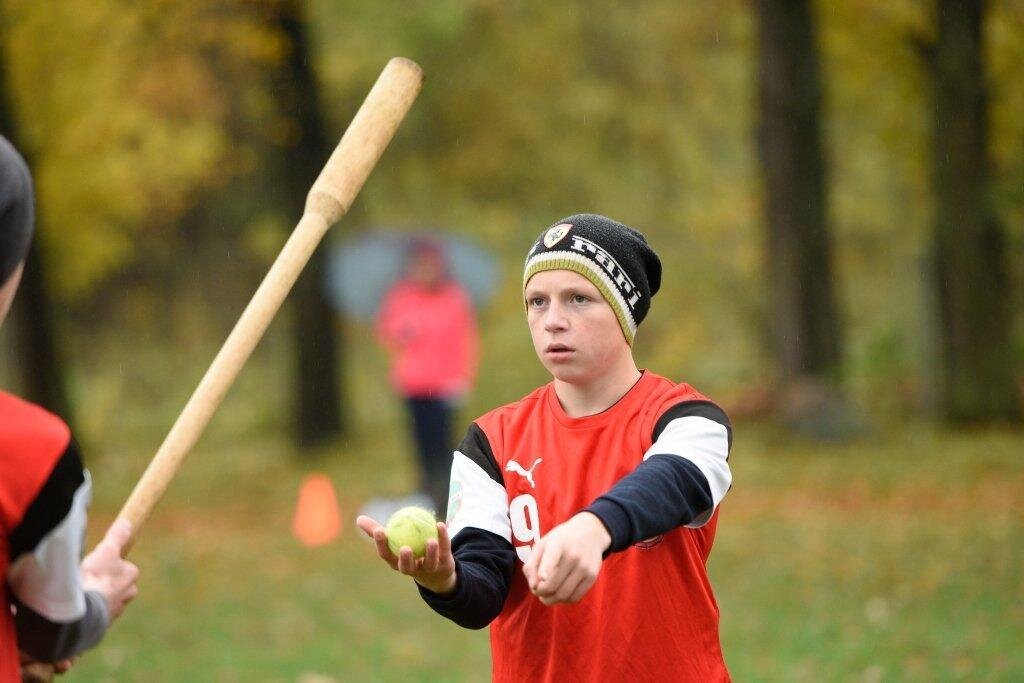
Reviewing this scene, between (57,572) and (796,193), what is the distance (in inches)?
537

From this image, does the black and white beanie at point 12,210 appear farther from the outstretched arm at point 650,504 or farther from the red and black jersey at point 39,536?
the outstretched arm at point 650,504

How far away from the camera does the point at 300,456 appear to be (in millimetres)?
17234

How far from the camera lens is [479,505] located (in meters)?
3.35

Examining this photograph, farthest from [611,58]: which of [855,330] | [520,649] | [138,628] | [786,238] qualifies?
[520,649]

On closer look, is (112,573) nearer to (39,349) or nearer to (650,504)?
(650,504)

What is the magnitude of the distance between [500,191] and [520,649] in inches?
810

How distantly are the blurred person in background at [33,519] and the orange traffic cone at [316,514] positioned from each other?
927 centimetres

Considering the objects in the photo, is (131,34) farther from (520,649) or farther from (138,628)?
(520,649)

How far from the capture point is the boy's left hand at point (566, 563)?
8.85 feet

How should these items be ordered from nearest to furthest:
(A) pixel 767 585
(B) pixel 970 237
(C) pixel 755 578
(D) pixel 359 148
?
(D) pixel 359 148, (A) pixel 767 585, (C) pixel 755 578, (B) pixel 970 237

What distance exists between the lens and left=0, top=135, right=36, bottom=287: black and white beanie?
242 centimetres

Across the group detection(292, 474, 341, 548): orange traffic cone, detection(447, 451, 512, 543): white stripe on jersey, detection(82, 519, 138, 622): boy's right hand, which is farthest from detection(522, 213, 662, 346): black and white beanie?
detection(292, 474, 341, 548): orange traffic cone

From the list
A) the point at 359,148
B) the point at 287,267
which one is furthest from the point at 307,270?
the point at 287,267

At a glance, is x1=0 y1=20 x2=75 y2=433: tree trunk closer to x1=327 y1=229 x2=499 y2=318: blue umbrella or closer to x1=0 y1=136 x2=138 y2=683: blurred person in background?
x1=327 y1=229 x2=499 y2=318: blue umbrella
